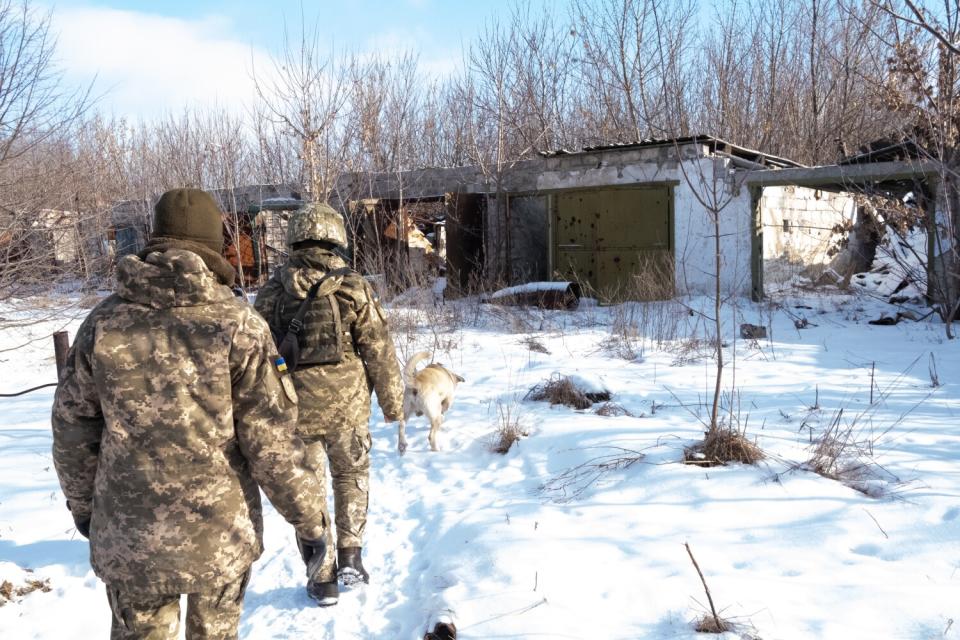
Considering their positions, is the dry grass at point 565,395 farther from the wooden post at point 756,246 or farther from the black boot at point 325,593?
the wooden post at point 756,246

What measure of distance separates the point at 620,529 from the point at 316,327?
6.33ft

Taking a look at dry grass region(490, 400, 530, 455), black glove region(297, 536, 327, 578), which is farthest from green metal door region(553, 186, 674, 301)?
black glove region(297, 536, 327, 578)

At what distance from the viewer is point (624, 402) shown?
612 centimetres

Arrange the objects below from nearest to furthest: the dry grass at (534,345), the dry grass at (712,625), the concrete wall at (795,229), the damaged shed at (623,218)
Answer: the dry grass at (712,625) → the dry grass at (534,345) → the damaged shed at (623,218) → the concrete wall at (795,229)

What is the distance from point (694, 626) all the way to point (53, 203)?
28.0 feet

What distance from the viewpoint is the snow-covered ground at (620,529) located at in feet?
9.41

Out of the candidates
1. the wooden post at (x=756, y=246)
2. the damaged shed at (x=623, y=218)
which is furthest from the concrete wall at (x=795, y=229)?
the wooden post at (x=756, y=246)

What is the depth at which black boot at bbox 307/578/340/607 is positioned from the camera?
3070mm

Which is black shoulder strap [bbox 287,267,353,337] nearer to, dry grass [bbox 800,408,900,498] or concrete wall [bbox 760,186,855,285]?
dry grass [bbox 800,408,900,498]

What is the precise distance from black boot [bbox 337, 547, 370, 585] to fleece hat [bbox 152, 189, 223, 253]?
5.92ft

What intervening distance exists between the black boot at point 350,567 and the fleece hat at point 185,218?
5.92ft

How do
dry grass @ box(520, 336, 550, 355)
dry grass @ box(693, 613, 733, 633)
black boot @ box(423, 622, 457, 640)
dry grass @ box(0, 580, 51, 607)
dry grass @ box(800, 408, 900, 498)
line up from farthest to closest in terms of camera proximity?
dry grass @ box(520, 336, 550, 355)
dry grass @ box(800, 408, 900, 498)
dry grass @ box(0, 580, 51, 607)
black boot @ box(423, 622, 457, 640)
dry grass @ box(693, 613, 733, 633)

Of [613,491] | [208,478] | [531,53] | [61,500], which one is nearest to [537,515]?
[613,491]

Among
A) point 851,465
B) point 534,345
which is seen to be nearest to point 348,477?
point 851,465
